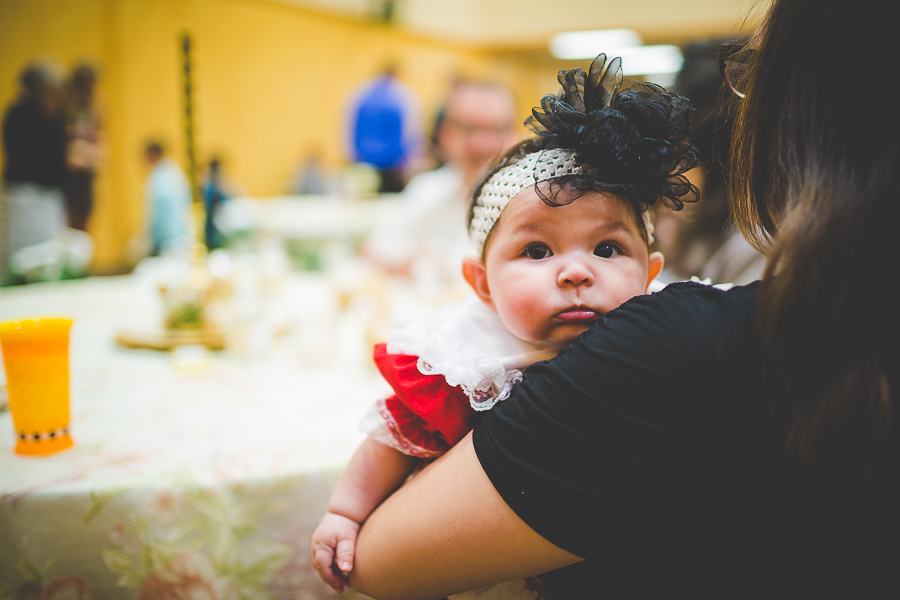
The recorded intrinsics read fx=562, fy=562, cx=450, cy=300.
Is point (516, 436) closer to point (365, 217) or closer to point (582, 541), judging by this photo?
point (582, 541)

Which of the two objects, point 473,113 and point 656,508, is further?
point 473,113

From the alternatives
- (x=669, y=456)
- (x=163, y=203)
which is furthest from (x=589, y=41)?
(x=669, y=456)

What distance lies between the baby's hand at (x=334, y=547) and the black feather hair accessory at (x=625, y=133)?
0.60 m

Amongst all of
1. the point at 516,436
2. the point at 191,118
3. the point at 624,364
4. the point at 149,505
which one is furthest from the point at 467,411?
the point at 191,118

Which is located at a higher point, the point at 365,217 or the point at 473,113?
the point at 473,113

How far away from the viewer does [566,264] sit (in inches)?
29.3

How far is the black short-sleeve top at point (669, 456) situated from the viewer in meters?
0.57

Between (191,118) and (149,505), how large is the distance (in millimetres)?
1287


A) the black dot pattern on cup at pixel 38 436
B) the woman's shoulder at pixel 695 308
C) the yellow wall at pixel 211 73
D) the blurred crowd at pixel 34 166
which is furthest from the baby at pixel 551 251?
the yellow wall at pixel 211 73

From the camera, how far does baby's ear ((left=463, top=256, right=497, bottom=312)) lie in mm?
914

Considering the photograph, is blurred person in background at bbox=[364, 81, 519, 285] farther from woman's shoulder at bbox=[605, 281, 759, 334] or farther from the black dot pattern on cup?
woman's shoulder at bbox=[605, 281, 759, 334]

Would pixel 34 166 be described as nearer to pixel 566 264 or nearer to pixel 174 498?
pixel 174 498

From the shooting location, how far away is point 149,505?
90cm

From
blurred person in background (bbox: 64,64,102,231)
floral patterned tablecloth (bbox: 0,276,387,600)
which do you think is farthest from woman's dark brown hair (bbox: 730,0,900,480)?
blurred person in background (bbox: 64,64,102,231)
